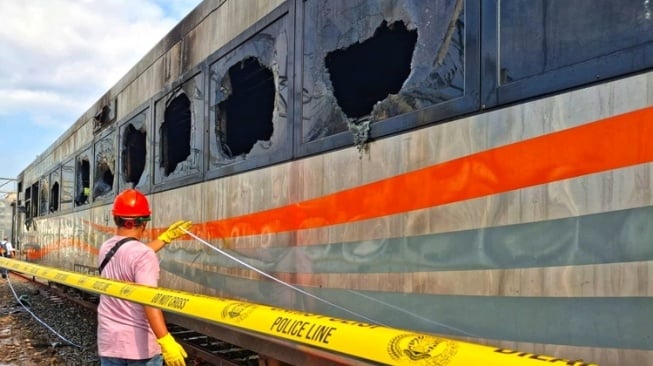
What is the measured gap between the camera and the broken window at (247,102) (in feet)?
11.6

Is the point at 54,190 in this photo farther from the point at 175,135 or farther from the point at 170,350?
the point at 170,350

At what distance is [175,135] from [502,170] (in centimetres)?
379

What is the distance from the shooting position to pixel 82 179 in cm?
896

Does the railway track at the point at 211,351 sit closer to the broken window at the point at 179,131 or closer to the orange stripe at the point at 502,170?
the broken window at the point at 179,131

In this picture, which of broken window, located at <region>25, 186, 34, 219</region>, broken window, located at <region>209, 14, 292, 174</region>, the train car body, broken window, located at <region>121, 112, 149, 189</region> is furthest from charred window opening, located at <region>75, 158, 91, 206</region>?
broken window, located at <region>25, 186, 34, 219</region>

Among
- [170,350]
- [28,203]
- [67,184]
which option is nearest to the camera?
[170,350]

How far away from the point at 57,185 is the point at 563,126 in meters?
10.6

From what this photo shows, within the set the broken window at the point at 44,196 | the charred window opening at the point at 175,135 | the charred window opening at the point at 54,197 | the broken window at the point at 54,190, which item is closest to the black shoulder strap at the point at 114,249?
the charred window opening at the point at 175,135

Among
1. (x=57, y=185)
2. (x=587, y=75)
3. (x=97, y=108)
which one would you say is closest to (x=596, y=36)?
(x=587, y=75)

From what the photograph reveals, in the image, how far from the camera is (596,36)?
69.9 inches

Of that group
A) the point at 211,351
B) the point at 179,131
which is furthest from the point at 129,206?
the point at 211,351

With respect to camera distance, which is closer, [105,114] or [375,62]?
[375,62]

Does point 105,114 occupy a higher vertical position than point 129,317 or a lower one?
higher

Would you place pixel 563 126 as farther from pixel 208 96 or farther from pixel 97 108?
pixel 97 108
